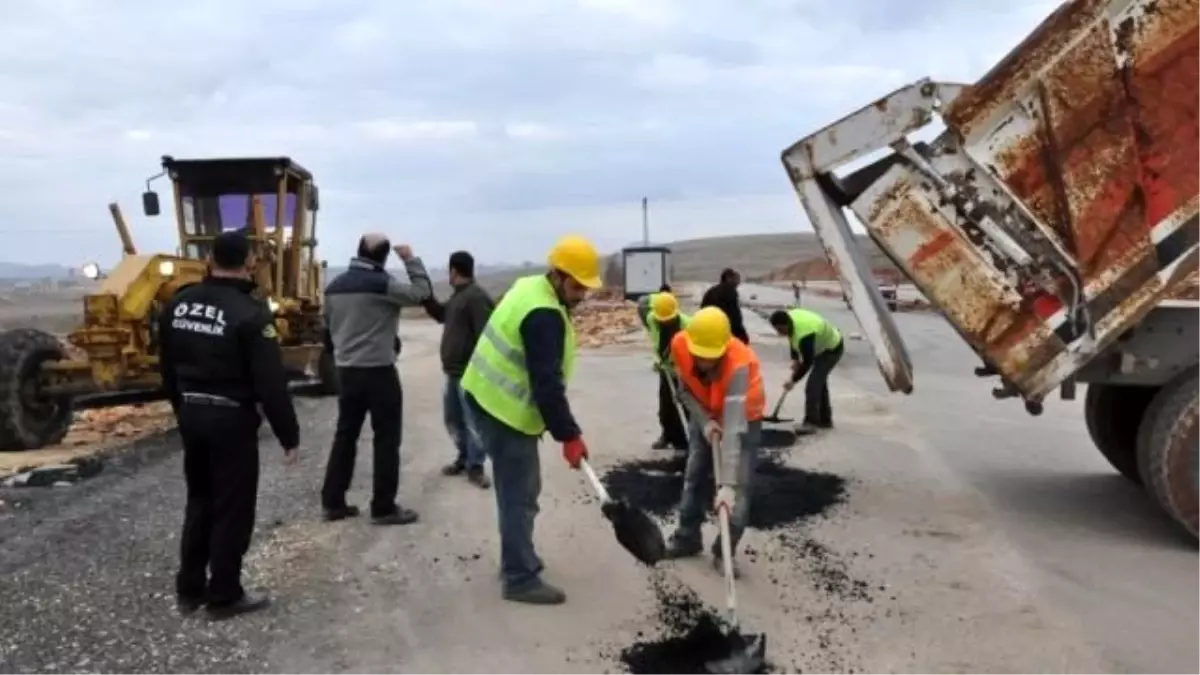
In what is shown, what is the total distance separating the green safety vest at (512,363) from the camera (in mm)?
4957

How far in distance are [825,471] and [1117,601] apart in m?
3.01

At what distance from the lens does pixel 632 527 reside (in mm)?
4902

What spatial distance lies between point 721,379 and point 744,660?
4.89ft

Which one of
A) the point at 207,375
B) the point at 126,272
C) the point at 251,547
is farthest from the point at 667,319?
the point at 126,272

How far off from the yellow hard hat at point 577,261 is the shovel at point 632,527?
2.65 ft

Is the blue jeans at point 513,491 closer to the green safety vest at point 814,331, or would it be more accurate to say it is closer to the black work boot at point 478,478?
the black work boot at point 478,478

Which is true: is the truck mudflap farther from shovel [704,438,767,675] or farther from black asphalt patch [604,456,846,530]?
shovel [704,438,767,675]

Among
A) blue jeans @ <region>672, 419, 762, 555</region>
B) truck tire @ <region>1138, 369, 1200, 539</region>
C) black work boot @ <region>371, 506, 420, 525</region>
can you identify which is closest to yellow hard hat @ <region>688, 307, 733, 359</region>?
blue jeans @ <region>672, 419, 762, 555</region>

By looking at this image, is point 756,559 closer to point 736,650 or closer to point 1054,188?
point 736,650

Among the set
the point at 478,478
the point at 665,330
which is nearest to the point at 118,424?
the point at 478,478

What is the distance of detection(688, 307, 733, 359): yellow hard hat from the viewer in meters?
5.21

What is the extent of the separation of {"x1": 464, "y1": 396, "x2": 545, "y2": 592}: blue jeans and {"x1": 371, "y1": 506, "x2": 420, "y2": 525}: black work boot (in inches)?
58.1

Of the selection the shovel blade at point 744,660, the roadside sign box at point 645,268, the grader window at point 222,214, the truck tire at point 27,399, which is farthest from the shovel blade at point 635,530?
the roadside sign box at point 645,268

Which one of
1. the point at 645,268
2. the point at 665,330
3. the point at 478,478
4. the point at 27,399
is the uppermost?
the point at 645,268
